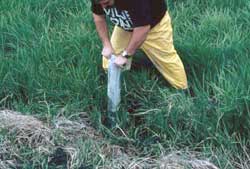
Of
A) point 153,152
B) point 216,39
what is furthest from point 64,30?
point 153,152

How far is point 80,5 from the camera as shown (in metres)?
4.02

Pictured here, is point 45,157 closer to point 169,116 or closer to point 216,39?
point 169,116

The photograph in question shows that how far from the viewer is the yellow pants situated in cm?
317

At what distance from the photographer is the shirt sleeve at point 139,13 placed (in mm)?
2836

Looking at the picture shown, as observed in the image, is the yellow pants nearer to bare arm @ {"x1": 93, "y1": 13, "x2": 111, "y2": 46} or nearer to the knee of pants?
the knee of pants

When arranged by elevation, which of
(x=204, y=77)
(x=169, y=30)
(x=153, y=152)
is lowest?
(x=153, y=152)

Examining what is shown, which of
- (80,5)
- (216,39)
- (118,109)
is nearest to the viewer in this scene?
(118,109)

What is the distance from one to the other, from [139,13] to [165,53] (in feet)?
1.39

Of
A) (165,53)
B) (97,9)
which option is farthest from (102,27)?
(165,53)

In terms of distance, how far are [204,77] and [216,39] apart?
392 millimetres

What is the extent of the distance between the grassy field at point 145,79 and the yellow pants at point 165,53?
0.22 feet

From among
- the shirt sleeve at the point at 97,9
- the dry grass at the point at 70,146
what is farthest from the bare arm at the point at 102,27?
the dry grass at the point at 70,146

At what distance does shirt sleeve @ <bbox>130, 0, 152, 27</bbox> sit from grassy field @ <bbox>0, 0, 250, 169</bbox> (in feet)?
1.47

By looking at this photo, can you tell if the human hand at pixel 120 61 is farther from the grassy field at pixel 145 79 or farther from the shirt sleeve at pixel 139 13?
the grassy field at pixel 145 79
